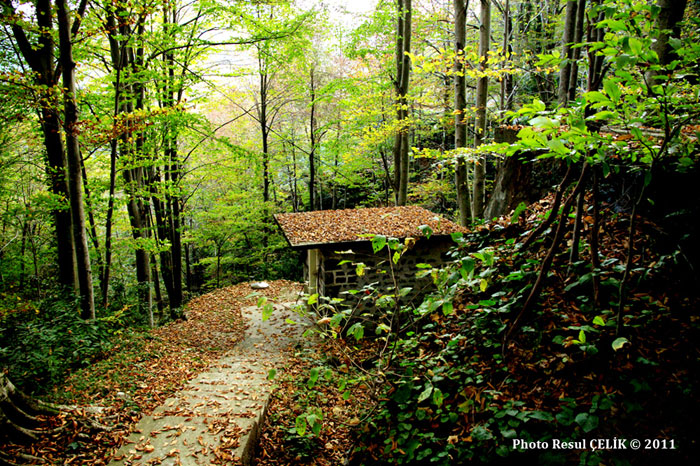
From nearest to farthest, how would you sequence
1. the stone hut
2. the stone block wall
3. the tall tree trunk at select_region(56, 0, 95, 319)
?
the tall tree trunk at select_region(56, 0, 95, 319)
the stone hut
the stone block wall

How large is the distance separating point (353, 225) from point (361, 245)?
26.6 inches

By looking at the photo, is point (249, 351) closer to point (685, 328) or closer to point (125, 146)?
point (125, 146)

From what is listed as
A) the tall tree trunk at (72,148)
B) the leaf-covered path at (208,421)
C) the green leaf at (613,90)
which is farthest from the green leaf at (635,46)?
the tall tree trunk at (72,148)

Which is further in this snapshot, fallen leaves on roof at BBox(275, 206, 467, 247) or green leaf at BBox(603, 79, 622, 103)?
fallen leaves on roof at BBox(275, 206, 467, 247)

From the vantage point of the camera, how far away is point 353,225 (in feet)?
26.3

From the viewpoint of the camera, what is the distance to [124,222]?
12.9m

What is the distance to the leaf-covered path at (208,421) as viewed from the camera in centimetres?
326

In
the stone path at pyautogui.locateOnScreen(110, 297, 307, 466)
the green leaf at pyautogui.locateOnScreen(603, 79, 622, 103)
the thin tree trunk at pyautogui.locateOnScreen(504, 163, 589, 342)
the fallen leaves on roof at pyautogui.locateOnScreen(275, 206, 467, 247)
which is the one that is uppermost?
the green leaf at pyautogui.locateOnScreen(603, 79, 622, 103)

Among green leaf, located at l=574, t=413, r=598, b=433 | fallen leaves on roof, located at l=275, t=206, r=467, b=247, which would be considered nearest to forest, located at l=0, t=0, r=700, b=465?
green leaf, located at l=574, t=413, r=598, b=433

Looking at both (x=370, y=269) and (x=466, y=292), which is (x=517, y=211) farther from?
(x=370, y=269)

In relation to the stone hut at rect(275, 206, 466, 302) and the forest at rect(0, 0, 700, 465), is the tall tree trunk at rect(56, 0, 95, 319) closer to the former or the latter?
the forest at rect(0, 0, 700, 465)

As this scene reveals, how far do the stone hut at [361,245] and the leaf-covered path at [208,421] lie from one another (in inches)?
90.6

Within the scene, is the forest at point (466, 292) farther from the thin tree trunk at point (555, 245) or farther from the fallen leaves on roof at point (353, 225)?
the fallen leaves on roof at point (353, 225)

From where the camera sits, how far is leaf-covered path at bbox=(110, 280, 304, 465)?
3.26 metres
